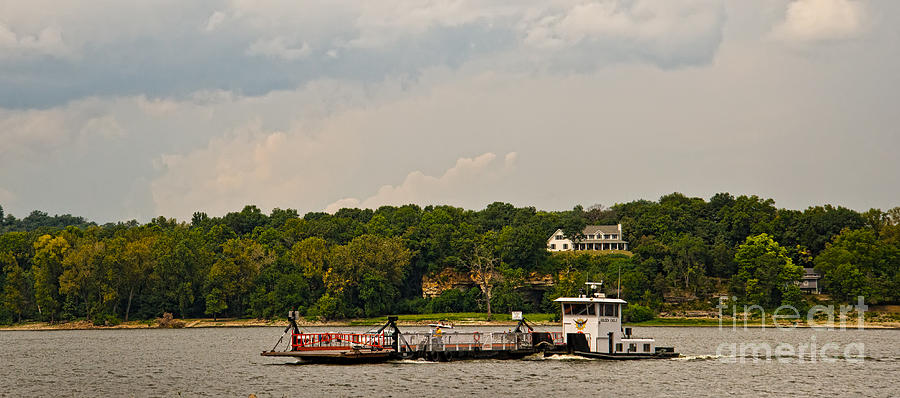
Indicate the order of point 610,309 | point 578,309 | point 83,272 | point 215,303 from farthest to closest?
point 215,303
point 83,272
point 578,309
point 610,309

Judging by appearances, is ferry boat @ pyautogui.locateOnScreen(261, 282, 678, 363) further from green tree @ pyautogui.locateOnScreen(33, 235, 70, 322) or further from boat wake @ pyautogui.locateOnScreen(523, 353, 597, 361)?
green tree @ pyautogui.locateOnScreen(33, 235, 70, 322)

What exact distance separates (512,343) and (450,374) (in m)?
11.8

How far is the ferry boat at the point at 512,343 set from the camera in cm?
6962

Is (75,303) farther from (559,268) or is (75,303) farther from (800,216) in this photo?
(800,216)

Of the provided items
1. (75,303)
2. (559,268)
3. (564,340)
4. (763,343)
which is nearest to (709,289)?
(559,268)

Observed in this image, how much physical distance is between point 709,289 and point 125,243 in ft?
336

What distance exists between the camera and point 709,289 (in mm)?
154500

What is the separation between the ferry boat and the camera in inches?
2741

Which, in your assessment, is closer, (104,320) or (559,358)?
(559,358)

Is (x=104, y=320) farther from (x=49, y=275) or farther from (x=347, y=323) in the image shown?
(x=347, y=323)

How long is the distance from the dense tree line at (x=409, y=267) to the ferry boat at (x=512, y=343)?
66749 millimetres

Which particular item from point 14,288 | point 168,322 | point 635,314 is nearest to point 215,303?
point 168,322

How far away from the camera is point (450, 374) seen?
6525 cm

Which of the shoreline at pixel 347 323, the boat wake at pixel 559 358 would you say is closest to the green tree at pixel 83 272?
the shoreline at pixel 347 323
